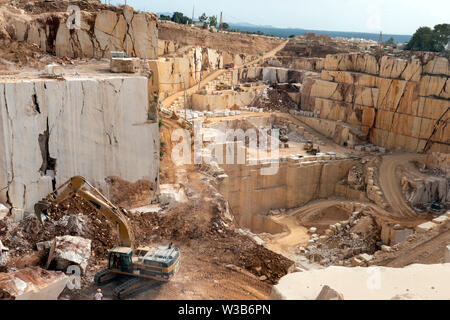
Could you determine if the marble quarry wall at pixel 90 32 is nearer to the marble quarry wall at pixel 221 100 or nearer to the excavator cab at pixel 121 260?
the marble quarry wall at pixel 221 100

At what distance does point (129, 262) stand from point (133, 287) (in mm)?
571

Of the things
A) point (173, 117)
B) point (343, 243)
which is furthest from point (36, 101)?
point (343, 243)

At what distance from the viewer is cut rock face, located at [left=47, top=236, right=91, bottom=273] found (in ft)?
33.9

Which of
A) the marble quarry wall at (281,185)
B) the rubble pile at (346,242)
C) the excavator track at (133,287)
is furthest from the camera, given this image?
the marble quarry wall at (281,185)

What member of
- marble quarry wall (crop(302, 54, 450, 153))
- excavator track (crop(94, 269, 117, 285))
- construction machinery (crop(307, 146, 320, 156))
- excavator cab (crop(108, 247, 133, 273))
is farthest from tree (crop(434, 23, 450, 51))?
excavator track (crop(94, 269, 117, 285))

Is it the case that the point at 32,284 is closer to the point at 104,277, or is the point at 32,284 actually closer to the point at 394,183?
the point at 104,277

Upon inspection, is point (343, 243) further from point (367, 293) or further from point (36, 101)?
point (36, 101)

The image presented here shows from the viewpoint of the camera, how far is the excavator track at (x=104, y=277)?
10.1 m

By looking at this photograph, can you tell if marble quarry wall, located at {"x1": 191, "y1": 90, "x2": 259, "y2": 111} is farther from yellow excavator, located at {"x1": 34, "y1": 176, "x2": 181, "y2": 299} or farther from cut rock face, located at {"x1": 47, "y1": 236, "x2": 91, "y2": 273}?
yellow excavator, located at {"x1": 34, "y1": 176, "x2": 181, "y2": 299}

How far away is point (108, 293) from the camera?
9.80 m

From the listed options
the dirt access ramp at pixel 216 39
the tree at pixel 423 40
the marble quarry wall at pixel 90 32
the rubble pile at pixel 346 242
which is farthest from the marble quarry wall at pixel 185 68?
the tree at pixel 423 40

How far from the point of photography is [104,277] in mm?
10117

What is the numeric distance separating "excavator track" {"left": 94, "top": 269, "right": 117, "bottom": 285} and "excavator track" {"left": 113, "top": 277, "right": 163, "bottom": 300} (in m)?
0.59

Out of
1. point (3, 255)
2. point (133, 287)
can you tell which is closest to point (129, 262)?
point (133, 287)
